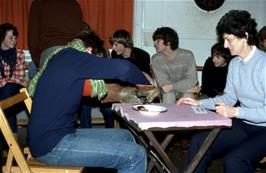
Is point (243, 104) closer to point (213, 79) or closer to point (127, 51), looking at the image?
point (213, 79)

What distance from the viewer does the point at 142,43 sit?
17.5 feet

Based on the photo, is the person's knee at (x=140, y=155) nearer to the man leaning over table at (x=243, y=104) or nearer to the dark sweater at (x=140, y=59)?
the man leaning over table at (x=243, y=104)

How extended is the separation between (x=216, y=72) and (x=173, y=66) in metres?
0.47

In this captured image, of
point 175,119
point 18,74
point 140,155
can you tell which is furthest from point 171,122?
point 18,74

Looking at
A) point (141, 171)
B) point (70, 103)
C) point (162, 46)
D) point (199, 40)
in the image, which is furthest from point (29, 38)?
point (199, 40)

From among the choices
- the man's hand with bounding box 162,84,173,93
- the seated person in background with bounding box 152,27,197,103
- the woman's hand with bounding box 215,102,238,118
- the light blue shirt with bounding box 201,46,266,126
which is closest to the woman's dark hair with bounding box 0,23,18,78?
the seated person in background with bounding box 152,27,197,103

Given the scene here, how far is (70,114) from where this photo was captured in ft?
7.00

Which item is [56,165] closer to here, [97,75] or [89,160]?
[89,160]

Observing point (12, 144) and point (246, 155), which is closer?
point (12, 144)

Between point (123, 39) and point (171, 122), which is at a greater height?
point (123, 39)

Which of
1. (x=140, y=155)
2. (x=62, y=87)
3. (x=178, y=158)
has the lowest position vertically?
(x=178, y=158)

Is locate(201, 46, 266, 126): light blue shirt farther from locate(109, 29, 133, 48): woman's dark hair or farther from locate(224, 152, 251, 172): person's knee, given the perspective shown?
locate(109, 29, 133, 48): woman's dark hair

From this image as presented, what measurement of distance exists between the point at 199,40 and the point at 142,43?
793 millimetres

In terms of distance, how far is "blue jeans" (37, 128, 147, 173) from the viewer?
2.10 m
